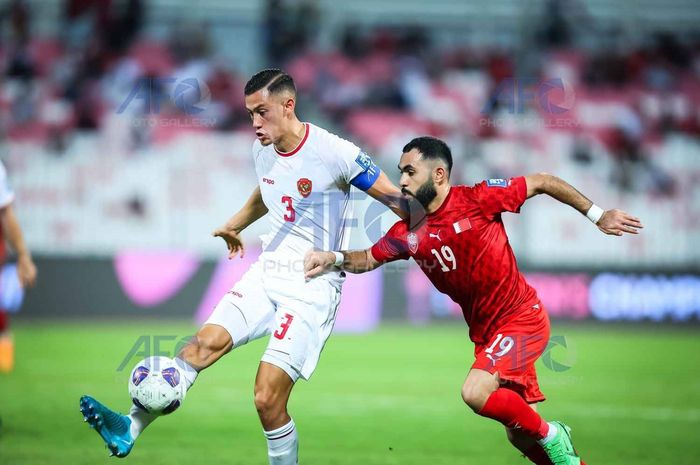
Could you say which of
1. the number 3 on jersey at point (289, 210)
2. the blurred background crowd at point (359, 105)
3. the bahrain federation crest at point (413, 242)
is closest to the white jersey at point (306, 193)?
the number 3 on jersey at point (289, 210)

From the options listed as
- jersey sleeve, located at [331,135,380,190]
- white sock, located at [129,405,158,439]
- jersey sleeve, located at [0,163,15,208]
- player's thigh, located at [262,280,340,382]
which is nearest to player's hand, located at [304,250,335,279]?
player's thigh, located at [262,280,340,382]

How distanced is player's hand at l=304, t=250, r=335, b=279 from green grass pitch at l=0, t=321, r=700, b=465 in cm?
176

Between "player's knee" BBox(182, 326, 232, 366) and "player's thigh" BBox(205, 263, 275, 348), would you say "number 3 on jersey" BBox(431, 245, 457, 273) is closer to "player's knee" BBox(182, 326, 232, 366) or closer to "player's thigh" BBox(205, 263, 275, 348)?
"player's thigh" BBox(205, 263, 275, 348)

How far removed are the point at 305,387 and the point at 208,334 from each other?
18.8ft

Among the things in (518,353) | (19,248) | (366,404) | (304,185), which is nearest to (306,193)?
(304,185)

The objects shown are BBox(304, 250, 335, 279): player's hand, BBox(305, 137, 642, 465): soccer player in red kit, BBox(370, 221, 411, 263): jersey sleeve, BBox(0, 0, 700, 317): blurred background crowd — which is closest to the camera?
BBox(305, 137, 642, 465): soccer player in red kit

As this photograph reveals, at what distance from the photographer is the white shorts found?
6.02 m

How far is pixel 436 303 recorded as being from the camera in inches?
715

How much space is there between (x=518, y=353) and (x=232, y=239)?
2204 millimetres

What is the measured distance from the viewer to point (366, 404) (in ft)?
33.5

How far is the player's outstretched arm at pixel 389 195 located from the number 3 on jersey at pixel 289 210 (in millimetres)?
513

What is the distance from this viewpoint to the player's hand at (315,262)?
6055 mm

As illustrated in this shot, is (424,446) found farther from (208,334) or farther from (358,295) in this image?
(358,295)

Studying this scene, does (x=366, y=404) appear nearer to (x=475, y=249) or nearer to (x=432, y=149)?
(x=475, y=249)
